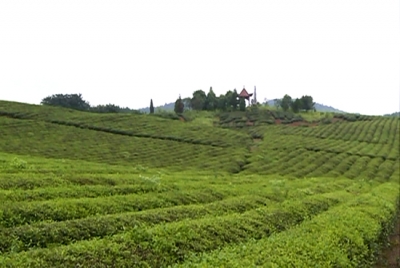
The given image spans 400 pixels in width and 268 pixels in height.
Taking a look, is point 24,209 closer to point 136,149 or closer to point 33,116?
point 136,149

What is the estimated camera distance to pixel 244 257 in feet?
42.0

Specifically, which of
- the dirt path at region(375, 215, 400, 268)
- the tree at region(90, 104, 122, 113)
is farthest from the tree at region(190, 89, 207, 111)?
the dirt path at region(375, 215, 400, 268)

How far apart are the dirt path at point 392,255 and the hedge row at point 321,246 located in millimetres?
595

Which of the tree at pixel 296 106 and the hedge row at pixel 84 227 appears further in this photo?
the tree at pixel 296 106

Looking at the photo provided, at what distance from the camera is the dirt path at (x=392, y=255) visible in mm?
20000

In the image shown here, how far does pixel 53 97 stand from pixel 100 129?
64.2 metres

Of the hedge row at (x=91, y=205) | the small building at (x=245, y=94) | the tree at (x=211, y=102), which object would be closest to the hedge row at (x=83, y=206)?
the hedge row at (x=91, y=205)

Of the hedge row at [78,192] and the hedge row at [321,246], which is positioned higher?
the hedge row at [78,192]

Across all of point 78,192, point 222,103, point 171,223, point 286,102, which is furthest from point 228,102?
point 171,223

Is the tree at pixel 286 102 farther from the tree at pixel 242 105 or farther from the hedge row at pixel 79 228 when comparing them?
the hedge row at pixel 79 228

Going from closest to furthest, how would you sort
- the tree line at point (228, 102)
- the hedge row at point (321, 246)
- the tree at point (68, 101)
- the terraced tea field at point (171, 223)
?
1. the terraced tea field at point (171, 223)
2. the hedge row at point (321, 246)
3. the tree at point (68, 101)
4. the tree line at point (228, 102)

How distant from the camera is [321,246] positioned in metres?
14.8

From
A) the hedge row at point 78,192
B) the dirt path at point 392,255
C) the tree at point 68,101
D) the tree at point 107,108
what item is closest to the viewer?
the hedge row at point 78,192

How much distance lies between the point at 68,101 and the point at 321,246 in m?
136
